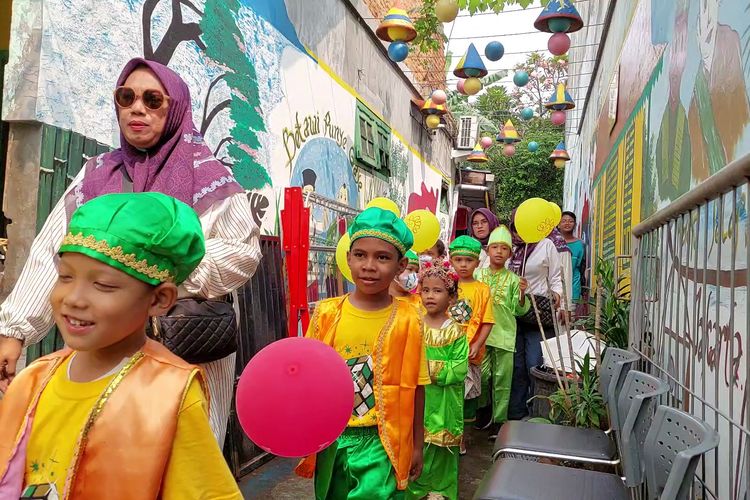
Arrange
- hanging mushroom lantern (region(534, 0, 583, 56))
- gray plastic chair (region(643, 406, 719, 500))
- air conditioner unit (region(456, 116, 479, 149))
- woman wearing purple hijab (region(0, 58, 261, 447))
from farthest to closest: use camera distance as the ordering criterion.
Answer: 1. air conditioner unit (region(456, 116, 479, 149))
2. hanging mushroom lantern (region(534, 0, 583, 56))
3. woman wearing purple hijab (region(0, 58, 261, 447))
4. gray plastic chair (region(643, 406, 719, 500))

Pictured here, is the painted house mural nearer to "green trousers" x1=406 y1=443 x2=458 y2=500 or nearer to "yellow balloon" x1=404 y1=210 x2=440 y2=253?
"green trousers" x1=406 y1=443 x2=458 y2=500

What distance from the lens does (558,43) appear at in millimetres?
8977

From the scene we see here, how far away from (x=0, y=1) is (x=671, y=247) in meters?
4.70

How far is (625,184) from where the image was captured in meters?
6.43

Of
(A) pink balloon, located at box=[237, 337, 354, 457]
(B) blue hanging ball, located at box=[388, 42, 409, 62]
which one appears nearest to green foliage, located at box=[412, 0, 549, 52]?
(B) blue hanging ball, located at box=[388, 42, 409, 62]

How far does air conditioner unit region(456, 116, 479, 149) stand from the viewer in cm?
2353

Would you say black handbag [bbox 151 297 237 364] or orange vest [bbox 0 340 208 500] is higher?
black handbag [bbox 151 297 237 364]

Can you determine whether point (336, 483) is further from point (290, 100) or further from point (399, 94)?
point (399, 94)

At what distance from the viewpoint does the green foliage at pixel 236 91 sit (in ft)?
17.6

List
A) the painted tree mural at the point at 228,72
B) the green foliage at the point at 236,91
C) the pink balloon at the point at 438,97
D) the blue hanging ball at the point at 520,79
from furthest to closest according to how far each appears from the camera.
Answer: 1. the pink balloon at the point at 438,97
2. the blue hanging ball at the point at 520,79
3. the green foliage at the point at 236,91
4. the painted tree mural at the point at 228,72

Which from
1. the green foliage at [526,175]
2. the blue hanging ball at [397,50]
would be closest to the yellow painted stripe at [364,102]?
the blue hanging ball at [397,50]

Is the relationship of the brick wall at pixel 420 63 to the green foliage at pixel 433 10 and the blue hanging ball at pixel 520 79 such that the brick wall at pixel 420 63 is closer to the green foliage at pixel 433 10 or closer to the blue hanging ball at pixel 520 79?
the green foliage at pixel 433 10

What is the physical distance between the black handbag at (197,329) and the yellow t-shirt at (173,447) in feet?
1.77

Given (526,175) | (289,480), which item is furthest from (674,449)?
(526,175)
